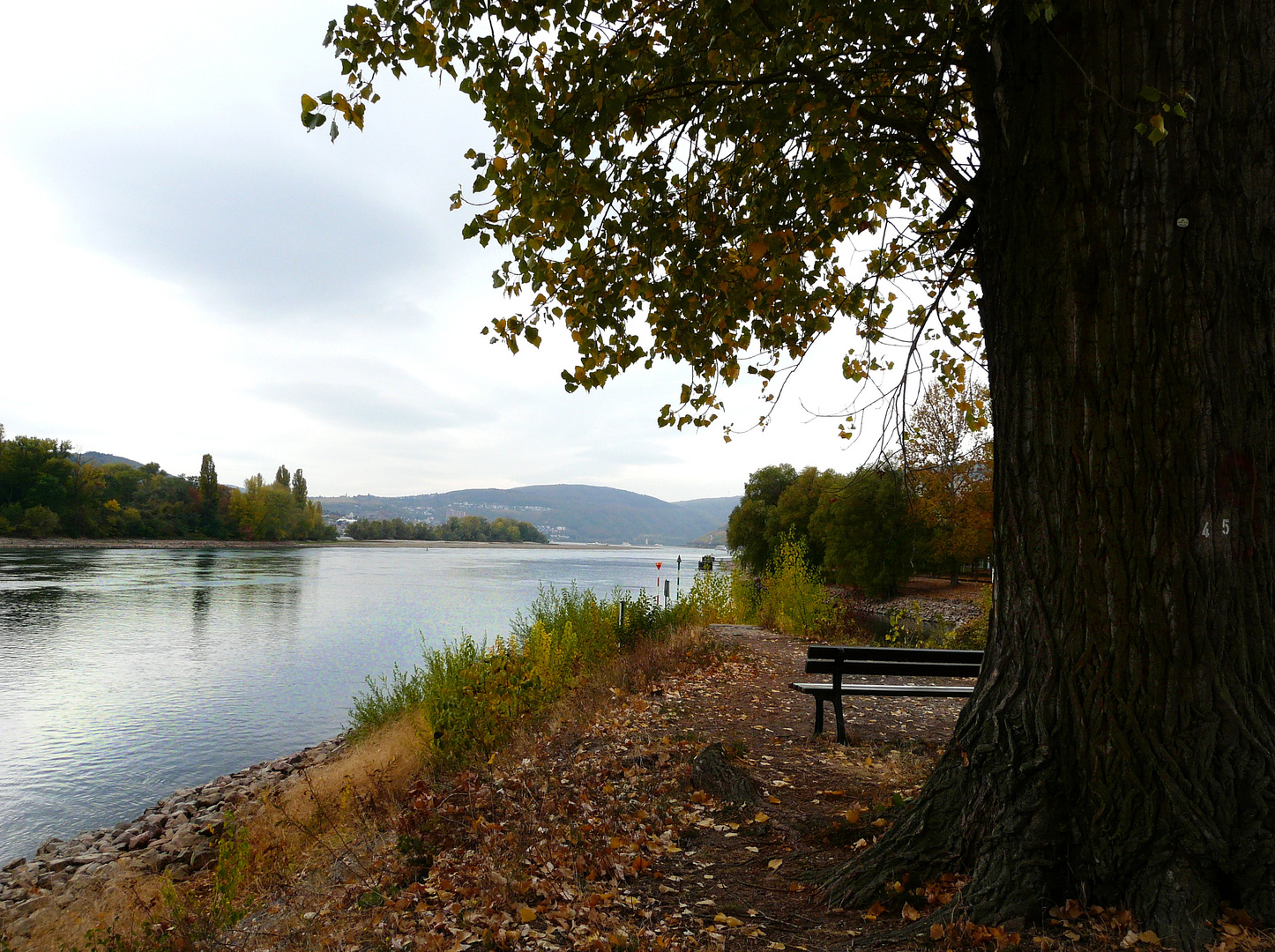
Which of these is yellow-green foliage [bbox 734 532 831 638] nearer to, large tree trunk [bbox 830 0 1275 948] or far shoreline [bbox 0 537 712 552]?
large tree trunk [bbox 830 0 1275 948]

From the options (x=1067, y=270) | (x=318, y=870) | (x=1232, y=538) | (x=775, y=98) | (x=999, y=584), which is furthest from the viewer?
(x=318, y=870)

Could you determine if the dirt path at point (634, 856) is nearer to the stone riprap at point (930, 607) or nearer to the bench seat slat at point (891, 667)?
the bench seat slat at point (891, 667)

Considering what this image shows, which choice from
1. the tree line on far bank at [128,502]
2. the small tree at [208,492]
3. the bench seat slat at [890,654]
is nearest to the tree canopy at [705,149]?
the bench seat slat at [890,654]

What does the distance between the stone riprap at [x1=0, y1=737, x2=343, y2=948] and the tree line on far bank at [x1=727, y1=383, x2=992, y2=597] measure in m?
9.68

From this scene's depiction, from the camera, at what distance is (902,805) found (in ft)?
12.0

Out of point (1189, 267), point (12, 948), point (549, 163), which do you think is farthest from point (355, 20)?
point (12, 948)

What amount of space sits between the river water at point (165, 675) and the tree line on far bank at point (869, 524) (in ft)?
37.7

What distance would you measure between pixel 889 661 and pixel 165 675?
1755 cm

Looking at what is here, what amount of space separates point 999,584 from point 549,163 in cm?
308

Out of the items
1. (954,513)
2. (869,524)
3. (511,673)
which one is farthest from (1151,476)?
(869,524)

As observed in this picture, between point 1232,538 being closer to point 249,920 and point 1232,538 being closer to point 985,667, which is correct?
point 985,667

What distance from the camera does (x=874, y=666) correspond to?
6160mm

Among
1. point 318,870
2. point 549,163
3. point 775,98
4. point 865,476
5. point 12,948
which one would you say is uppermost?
point 775,98

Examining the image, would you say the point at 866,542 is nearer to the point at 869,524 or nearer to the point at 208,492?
the point at 869,524
